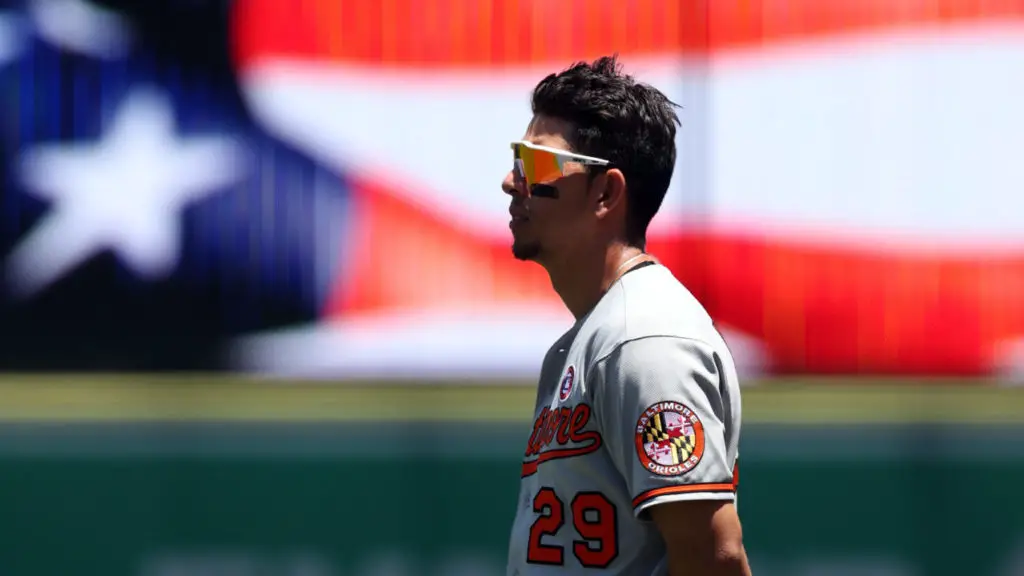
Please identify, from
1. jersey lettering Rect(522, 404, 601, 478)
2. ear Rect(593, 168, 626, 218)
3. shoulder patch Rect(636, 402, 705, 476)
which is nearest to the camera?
shoulder patch Rect(636, 402, 705, 476)

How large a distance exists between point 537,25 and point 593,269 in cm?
349

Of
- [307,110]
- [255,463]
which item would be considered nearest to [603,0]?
[307,110]

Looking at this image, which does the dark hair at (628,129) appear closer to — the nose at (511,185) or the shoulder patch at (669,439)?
the nose at (511,185)

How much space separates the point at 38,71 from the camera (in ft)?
18.5

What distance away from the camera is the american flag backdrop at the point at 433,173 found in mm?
5496

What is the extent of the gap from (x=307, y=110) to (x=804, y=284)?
222 centimetres

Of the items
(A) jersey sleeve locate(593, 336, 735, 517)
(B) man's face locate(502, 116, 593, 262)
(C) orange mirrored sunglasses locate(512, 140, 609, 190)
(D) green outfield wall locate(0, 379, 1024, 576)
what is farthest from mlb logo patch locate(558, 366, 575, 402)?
(D) green outfield wall locate(0, 379, 1024, 576)

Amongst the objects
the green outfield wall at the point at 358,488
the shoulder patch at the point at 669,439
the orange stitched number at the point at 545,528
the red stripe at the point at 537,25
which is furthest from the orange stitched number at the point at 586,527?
the red stripe at the point at 537,25

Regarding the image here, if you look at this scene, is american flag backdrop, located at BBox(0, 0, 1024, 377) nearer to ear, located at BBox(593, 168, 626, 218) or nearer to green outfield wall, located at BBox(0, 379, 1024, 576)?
green outfield wall, located at BBox(0, 379, 1024, 576)

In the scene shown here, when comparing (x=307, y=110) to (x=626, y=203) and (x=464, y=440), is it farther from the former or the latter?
(x=626, y=203)

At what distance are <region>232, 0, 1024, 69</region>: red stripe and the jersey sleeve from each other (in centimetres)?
Result: 374

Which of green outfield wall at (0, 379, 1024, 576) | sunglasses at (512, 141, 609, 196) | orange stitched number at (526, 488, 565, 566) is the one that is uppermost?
Result: sunglasses at (512, 141, 609, 196)

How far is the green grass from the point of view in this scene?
17.4 ft

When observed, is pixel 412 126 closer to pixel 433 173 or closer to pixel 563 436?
pixel 433 173
